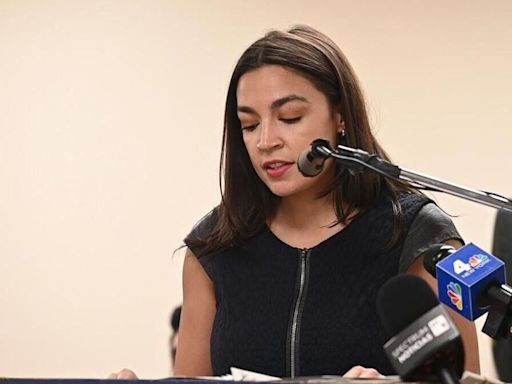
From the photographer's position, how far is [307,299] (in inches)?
64.2

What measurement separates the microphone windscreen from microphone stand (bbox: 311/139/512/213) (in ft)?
0.76

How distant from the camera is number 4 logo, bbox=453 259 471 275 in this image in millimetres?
1129

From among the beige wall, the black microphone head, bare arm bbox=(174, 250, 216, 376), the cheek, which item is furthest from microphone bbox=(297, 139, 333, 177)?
the beige wall

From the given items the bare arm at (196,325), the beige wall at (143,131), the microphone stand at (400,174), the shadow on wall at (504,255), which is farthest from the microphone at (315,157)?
the beige wall at (143,131)

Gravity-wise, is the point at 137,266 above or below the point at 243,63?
below

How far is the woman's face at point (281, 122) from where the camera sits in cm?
162

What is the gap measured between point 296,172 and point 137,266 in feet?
5.55

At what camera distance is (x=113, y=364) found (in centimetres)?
319

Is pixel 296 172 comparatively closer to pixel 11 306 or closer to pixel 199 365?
pixel 199 365

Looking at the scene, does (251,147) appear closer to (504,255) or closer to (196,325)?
(196,325)

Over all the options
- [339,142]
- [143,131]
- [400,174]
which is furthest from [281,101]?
[143,131]

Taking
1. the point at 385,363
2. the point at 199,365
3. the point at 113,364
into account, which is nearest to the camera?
the point at 385,363

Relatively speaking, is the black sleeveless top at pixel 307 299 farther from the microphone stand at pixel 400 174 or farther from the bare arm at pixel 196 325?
the microphone stand at pixel 400 174

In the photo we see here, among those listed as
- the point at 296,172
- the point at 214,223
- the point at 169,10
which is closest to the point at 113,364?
the point at 169,10
